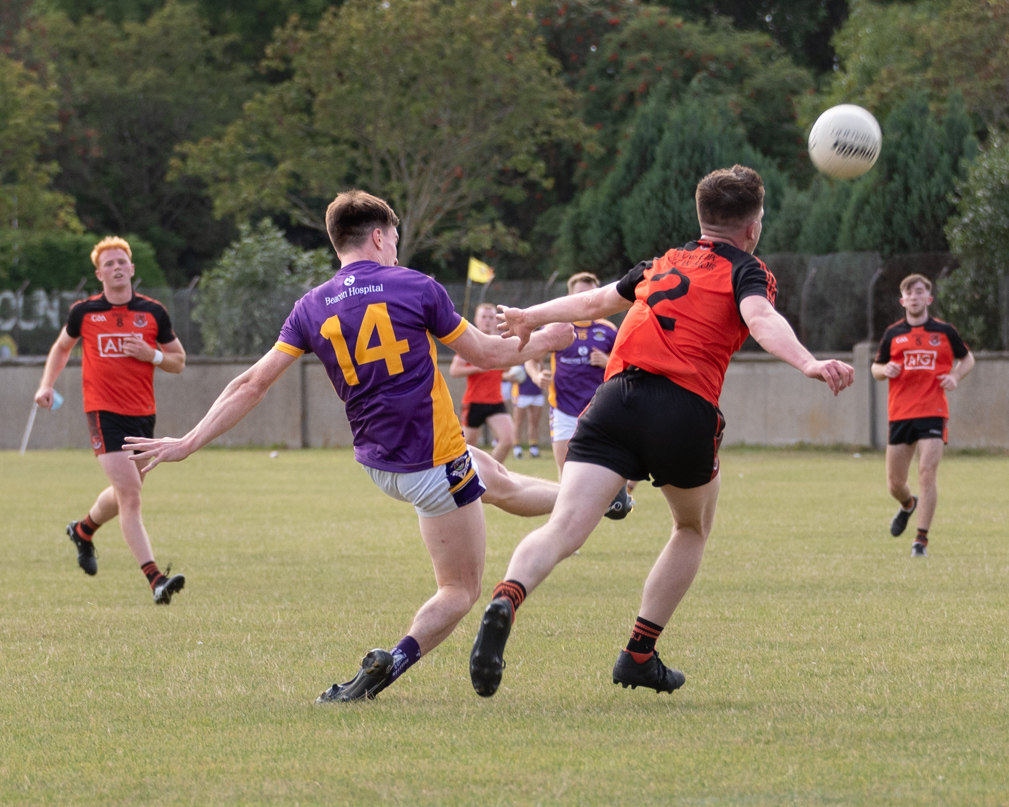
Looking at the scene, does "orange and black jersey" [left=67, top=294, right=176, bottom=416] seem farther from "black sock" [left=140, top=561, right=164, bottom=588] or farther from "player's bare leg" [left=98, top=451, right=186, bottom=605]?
"black sock" [left=140, top=561, right=164, bottom=588]

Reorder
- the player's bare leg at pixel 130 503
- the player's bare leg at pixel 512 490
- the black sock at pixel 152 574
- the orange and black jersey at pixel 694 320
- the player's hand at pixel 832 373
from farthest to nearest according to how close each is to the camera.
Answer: the player's bare leg at pixel 130 503 < the black sock at pixel 152 574 < the player's bare leg at pixel 512 490 < the orange and black jersey at pixel 694 320 < the player's hand at pixel 832 373

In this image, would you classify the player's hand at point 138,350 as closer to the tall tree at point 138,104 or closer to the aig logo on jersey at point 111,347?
the aig logo on jersey at point 111,347

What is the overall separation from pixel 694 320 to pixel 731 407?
66.8 feet

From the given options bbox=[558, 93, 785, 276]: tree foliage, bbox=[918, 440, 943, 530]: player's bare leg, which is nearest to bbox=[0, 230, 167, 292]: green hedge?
bbox=[558, 93, 785, 276]: tree foliage

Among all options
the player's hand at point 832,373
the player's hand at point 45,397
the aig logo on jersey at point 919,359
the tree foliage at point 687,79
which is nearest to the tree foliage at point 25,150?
the tree foliage at point 687,79

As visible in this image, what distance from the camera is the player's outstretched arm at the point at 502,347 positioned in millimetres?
5406

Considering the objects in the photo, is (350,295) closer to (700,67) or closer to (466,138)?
(466,138)

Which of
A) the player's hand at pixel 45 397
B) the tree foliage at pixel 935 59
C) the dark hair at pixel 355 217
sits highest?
the tree foliage at pixel 935 59

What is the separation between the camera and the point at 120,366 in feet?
29.8

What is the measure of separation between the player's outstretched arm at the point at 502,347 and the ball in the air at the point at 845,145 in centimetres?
269

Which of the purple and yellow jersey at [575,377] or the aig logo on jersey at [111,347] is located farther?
the purple and yellow jersey at [575,377]

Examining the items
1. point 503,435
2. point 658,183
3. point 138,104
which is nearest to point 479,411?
point 503,435

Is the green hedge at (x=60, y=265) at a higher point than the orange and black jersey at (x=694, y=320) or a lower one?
lower

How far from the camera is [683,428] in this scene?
5.23 metres
